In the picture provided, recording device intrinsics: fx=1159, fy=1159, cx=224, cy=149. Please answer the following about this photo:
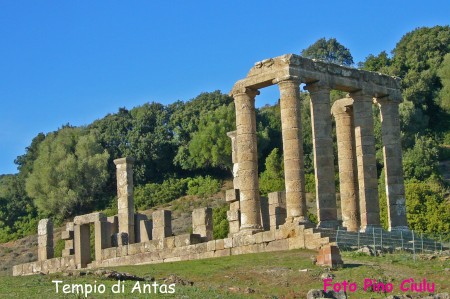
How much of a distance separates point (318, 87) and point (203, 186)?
48.7 metres

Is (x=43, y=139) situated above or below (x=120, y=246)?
above

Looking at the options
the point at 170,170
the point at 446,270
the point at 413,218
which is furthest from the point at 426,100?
the point at 446,270

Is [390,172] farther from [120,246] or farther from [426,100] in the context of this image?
[426,100]

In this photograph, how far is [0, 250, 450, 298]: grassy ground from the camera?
122 ft

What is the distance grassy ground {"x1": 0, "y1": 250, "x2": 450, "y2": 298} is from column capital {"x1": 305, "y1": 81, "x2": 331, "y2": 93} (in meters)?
8.98

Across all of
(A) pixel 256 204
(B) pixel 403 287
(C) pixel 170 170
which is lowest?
(B) pixel 403 287

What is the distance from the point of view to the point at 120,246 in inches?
2282

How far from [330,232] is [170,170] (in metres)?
57.8

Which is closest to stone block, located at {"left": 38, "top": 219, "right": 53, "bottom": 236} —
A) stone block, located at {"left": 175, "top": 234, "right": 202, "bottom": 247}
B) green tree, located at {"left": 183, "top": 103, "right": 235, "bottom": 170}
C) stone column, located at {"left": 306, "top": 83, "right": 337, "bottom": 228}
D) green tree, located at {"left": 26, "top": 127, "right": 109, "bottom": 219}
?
stone block, located at {"left": 175, "top": 234, "right": 202, "bottom": 247}

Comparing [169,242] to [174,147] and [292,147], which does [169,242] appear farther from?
[174,147]

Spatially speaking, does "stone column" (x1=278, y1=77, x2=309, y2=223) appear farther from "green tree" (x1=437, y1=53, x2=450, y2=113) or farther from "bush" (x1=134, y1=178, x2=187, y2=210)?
"green tree" (x1=437, y1=53, x2=450, y2=113)

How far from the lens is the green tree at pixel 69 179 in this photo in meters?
99.6

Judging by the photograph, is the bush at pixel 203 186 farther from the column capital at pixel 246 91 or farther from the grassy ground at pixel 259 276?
the grassy ground at pixel 259 276

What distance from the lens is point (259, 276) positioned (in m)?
42.2
